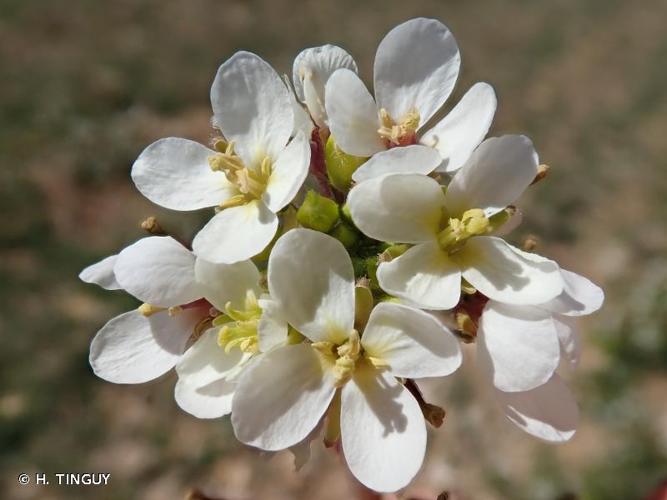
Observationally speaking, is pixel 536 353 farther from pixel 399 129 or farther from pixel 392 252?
pixel 399 129

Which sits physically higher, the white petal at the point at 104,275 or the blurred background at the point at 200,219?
the white petal at the point at 104,275

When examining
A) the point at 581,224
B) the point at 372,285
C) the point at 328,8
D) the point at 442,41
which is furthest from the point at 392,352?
the point at 328,8

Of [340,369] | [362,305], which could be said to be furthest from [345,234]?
[340,369]

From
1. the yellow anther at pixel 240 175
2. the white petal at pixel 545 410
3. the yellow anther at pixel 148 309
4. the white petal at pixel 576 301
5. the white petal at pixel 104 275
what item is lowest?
the white petal at pixel 545 410

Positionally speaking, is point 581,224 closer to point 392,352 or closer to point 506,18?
point 506,18

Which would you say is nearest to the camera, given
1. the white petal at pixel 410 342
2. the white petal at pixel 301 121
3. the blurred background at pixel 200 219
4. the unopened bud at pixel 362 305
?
the white petal at pixel 410 342

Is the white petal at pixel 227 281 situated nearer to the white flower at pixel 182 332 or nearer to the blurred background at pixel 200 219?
the white flower at pixel 182 332

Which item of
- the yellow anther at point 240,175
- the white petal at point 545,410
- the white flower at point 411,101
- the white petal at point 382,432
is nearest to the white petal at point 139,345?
the yellow anther at point 240,175
